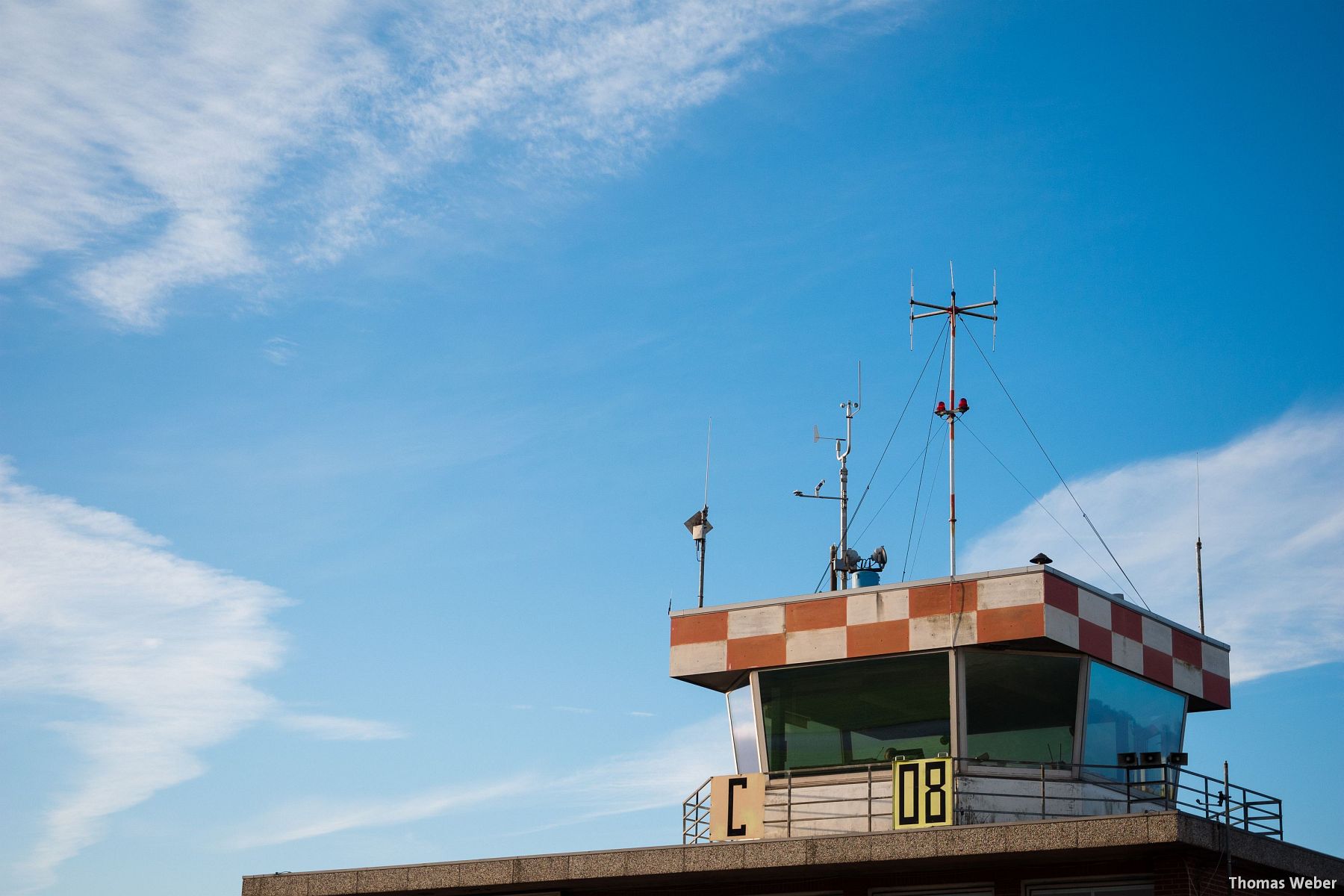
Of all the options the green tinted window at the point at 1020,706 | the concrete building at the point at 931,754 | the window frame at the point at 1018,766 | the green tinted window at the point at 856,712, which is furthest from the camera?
the green tinted window at the point at 856,712

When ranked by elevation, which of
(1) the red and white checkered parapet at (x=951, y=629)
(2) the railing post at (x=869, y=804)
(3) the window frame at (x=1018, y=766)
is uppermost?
(1) the red and white checkered parapet at (x=951, y=629)

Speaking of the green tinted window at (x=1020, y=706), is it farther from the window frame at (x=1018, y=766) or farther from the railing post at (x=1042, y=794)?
the railing post at (x=1042, y=794)

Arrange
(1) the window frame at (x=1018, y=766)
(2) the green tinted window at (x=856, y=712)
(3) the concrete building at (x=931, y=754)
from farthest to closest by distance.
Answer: (2) the green tinted window at (x=856, y=712)
(1) the window frame at (x=1018, y=766)
(3) the concrete building at (x=931, y=754)

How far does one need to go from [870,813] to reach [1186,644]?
20.8ft

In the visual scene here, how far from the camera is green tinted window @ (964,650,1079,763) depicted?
24.9 meters

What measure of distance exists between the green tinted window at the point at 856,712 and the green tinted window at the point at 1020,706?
1.42 feet

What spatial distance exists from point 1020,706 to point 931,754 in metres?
1.49

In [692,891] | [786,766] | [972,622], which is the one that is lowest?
[692,891]

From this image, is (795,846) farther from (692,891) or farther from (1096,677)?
(1096,677)

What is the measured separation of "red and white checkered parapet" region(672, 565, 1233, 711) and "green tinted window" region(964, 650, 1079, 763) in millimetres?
363

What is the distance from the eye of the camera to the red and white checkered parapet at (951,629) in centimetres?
2495

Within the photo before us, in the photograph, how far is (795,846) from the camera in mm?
23312

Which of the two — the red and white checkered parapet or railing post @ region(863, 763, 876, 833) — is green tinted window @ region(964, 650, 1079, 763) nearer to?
the red and white checkered parapet

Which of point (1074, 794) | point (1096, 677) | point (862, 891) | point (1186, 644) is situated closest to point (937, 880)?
point (862, 891)
